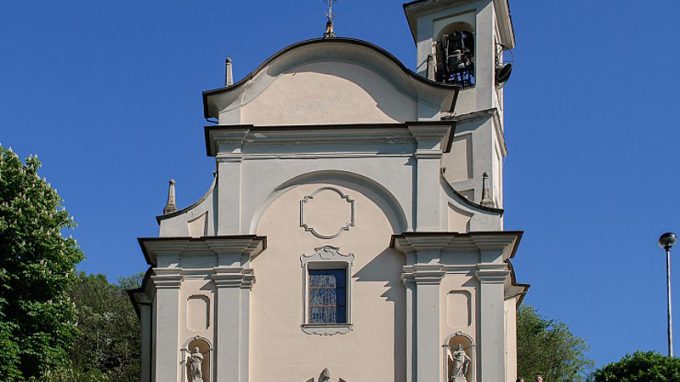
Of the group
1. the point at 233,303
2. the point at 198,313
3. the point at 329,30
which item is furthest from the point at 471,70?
the point at 198,313

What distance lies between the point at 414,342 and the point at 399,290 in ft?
3.94

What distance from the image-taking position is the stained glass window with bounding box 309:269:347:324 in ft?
83.5

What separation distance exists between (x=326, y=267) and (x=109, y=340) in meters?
30.1

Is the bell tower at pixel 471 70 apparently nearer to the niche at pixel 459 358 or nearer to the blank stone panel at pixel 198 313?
the niche at pixel 459 358

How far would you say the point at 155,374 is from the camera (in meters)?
25.0

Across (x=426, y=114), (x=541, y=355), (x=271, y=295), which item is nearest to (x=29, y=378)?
(x=271, y=295)

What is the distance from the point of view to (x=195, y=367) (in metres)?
24.9

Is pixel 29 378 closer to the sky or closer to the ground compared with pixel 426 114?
closer to the ground

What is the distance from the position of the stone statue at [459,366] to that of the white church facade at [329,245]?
0.03m

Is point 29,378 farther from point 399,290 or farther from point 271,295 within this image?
point 399,290

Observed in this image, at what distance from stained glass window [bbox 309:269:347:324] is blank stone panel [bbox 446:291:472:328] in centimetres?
221

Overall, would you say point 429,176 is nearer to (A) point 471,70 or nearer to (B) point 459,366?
(B) point 459,366

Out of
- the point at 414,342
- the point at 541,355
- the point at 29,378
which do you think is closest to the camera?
the point at 414,342

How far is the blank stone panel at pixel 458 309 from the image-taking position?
2494cm
